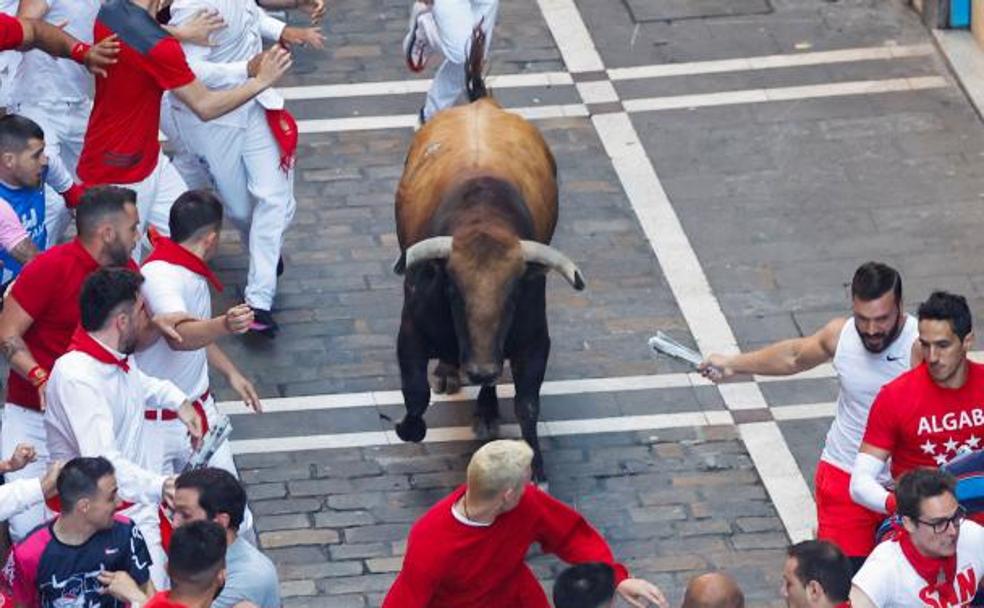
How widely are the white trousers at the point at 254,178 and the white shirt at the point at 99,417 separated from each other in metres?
3.80

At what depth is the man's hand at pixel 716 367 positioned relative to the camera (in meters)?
11.9

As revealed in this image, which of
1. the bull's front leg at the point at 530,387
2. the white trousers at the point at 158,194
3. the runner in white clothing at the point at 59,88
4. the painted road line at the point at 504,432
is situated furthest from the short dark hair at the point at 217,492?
the runner in white clothing at the point at 59,88

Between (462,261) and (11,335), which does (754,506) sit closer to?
(462,261)

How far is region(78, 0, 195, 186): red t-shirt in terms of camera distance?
Answer: 1369cm

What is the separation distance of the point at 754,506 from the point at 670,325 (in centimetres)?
194

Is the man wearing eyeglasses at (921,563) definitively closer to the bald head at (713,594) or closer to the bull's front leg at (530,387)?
the bald head at (713,594)

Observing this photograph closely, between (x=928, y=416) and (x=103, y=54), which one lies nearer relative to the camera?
(x=928, y=416)

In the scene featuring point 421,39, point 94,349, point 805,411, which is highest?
point 94,349

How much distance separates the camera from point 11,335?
38.5 feet

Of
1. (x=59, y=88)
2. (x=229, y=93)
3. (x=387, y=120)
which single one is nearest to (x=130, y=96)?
(x=229, y=93)

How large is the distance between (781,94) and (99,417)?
321 inches

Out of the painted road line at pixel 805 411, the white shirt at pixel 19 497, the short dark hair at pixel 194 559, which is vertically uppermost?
the short dark hair at pixel 194 559

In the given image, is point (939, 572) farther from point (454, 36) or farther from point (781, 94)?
point (781, 94)

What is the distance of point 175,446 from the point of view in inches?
473
